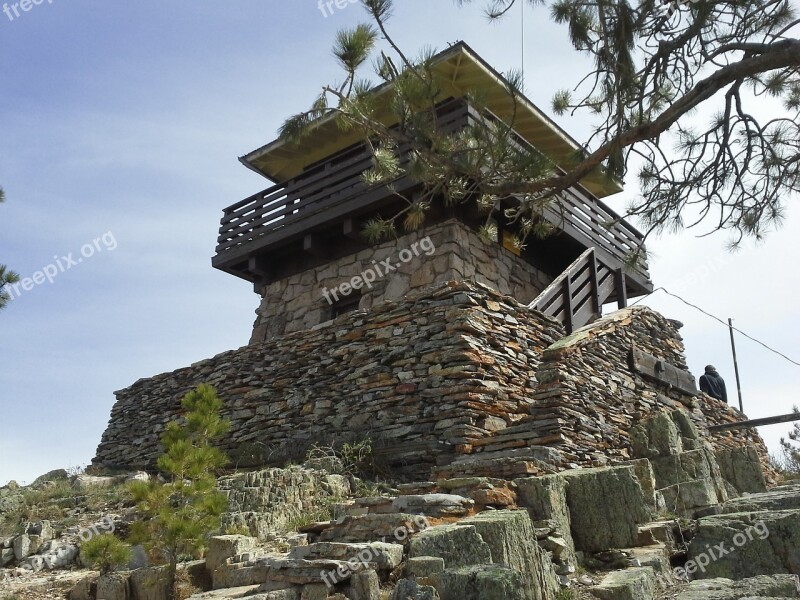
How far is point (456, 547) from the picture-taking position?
4.22 metres

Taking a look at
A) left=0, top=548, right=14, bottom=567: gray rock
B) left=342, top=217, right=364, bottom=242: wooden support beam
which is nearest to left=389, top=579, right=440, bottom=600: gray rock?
left=0, top=548, right=14, bottom=567: gray rock

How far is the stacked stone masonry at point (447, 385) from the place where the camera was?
7336mm

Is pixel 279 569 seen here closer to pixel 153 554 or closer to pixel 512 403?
pixel 153 554

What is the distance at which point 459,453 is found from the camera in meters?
7.08

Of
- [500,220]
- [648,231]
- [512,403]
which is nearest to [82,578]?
[512,403]

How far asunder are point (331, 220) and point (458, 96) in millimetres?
2725

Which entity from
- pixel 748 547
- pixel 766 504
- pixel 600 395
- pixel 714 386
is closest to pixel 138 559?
pixel 748 547

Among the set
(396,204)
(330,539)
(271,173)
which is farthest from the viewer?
(271,173)

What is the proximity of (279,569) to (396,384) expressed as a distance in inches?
151

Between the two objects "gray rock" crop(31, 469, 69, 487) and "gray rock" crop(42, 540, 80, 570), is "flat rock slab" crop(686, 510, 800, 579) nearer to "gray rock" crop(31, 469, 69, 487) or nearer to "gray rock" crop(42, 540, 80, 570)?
"gray rock" crop(42, 540, 80, 570)

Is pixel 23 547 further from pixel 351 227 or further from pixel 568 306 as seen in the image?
pixel 568 306

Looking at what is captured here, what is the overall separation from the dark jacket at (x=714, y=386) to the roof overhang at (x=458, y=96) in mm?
3736

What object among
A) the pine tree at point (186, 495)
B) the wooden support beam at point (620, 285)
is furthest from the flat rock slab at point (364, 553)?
the wooden support beam at point (620, 285)

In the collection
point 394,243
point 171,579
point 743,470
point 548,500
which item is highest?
point 394,243
